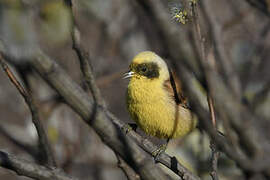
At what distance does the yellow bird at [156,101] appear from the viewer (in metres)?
3.97

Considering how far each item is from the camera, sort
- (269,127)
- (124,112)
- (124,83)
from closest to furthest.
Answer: (269,127) < (124,83) < (124,112)

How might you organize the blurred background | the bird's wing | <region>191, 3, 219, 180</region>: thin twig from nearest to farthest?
<region>191, 3, 219, 180</region>: thin twig
the bird's wing
the blurred background

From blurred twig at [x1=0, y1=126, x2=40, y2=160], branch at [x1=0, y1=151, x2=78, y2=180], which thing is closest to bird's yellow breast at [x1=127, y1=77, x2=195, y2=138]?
blurred twig at [x1=0, y1=126, x2=40, y2=160]

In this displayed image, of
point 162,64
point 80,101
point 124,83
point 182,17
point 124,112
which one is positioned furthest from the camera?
point 124,112

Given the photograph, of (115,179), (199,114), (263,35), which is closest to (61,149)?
(115,179)

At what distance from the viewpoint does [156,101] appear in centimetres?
406

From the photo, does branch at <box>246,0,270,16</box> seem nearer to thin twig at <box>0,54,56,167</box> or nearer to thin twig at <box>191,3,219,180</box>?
thin twig at <box>191,3,219,180</box>

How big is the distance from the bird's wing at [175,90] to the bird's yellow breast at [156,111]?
0.18ft

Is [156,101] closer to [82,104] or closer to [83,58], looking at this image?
[83,58]

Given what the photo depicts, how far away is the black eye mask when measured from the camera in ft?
13.9

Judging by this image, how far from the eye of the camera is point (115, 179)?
6.09 metres

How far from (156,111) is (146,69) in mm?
475

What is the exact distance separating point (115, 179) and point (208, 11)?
3550mm

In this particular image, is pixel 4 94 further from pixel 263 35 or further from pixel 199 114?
pixel 199 114
